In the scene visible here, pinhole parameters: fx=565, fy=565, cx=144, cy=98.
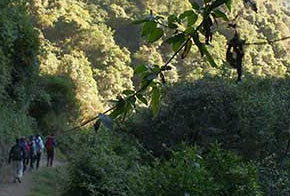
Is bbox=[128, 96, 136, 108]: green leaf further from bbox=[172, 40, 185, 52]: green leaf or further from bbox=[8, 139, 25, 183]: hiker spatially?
bbox=[8, 139, 25, 183]: hiker

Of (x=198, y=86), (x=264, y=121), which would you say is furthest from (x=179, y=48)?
(x=198, y=86)

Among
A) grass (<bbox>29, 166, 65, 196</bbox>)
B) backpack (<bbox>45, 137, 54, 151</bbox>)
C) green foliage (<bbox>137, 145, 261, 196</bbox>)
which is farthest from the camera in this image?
backpack (<bbox>45, 137, 54, 151</bbox>)

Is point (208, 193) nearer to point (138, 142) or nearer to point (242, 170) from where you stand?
point (242, 170)

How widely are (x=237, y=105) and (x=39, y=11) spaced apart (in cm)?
1992

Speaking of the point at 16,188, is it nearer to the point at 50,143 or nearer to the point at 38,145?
the point at 38,145

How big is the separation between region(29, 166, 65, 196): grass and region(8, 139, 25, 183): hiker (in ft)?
1.44

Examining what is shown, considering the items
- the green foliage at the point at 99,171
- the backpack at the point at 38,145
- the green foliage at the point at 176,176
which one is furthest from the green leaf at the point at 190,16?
the backpack at the point at 38,145

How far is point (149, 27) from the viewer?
5.42 ft

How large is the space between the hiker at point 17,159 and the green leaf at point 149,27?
1099 cm

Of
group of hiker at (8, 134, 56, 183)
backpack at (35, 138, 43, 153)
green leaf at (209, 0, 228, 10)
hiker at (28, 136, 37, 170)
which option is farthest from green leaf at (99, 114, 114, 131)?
backpack at (35, 138, 43, 153)

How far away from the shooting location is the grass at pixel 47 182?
13.1 meters

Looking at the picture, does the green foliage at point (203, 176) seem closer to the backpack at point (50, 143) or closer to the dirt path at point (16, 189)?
the dirt path at point (16, 189)

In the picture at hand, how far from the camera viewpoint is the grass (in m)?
13.1

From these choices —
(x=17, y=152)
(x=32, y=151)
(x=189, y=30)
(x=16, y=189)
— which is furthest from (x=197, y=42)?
(x=32, y=151)
